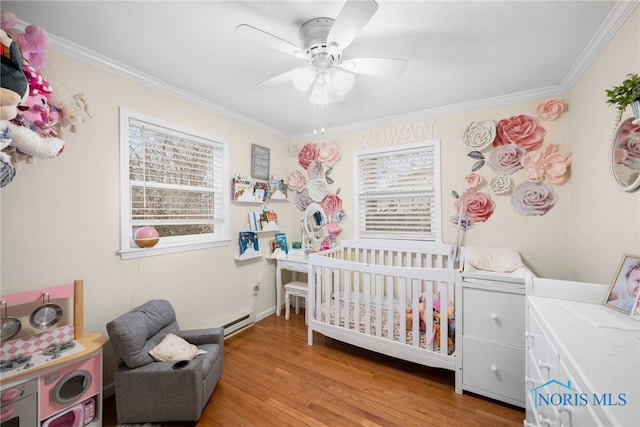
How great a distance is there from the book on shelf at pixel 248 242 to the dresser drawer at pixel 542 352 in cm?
237

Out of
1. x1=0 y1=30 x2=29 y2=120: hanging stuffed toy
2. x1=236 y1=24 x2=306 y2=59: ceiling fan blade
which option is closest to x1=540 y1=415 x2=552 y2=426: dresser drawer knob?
x1=236 y1=24 x2=306 y2=59: ceiling fan blade

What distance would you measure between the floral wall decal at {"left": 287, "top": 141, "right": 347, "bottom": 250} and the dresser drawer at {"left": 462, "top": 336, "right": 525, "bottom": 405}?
1728 millimetres

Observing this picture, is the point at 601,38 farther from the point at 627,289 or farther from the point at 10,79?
the point at 10,79

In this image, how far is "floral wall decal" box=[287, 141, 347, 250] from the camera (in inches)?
120

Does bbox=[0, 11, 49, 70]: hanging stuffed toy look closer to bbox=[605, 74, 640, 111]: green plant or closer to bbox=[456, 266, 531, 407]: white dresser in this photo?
bbox=[605, 74, 640, 111]: green plant

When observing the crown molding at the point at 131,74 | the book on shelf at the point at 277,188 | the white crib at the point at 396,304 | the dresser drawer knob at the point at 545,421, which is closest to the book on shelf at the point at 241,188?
the book on shelf at the point at 277,188

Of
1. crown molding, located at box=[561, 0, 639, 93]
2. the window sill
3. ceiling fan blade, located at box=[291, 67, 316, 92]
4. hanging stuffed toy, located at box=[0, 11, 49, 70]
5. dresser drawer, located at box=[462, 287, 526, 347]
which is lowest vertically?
dresser drawer, located at box=[462, 287, 526, 347]

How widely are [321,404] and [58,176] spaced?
2193mm

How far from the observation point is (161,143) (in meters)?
2.08

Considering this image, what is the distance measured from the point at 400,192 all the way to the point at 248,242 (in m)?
1.79

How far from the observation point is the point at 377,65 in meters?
1.41

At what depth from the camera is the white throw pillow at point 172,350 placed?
154cm

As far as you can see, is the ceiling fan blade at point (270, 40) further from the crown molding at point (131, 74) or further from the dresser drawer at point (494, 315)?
the dresser drawer at point (494, 315)

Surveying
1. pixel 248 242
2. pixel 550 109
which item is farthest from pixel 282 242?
pixel 550 109
